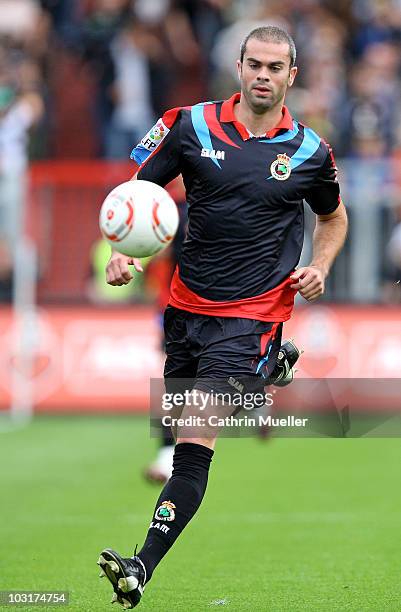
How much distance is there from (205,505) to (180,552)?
1788mm

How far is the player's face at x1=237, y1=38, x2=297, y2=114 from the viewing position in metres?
6.13

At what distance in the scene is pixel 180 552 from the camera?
7.73 metres

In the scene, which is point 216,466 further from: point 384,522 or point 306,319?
point 306,319

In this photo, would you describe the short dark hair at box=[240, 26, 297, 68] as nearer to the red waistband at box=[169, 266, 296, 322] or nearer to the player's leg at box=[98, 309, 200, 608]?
the red waistband at box=[169, 266, 296, 322]

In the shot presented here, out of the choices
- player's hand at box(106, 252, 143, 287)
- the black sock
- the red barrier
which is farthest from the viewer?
the red barrier

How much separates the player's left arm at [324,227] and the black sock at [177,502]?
0.95m

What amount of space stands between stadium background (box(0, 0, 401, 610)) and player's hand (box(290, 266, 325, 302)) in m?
3.54

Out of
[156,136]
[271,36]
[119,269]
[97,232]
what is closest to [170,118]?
[156,136]

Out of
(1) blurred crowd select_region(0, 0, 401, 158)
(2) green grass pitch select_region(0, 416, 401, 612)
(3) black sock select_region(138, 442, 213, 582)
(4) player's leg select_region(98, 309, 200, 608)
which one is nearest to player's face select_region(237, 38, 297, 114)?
(4) player's leg select_region(98, 309, 200, 608)

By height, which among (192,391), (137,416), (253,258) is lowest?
(137,416)

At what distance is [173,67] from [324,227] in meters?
13.4

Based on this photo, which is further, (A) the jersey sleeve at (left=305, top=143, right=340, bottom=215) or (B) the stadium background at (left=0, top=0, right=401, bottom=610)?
(B) the stadium background at (left=0, top=0, right=401, bottom=610)

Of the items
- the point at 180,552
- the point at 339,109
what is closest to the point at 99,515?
the point at 180,552
